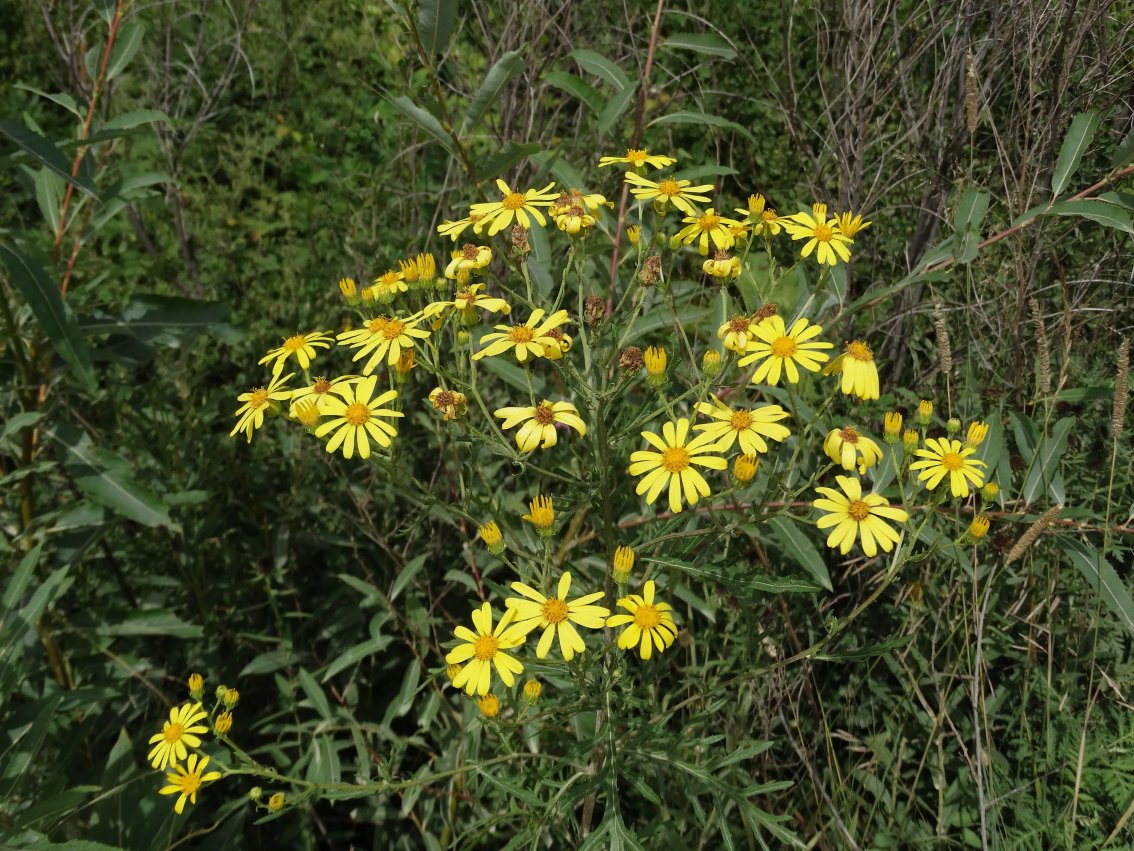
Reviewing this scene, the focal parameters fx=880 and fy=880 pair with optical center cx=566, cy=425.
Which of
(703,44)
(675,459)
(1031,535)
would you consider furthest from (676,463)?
(703,44)

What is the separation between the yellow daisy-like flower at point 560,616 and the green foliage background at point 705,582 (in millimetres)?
336

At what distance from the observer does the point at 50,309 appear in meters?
2.26

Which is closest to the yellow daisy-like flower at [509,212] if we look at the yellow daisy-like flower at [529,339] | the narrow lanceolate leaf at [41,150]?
the yellow daisy-like flower at [529,339]

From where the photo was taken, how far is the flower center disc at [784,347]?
183 cm

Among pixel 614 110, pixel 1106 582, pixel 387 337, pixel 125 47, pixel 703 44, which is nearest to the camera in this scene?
pixel 387 337

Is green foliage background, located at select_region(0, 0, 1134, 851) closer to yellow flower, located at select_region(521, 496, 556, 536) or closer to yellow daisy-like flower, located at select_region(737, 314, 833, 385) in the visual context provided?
yellow flower, located at select_region(521, 496, 556, 536)

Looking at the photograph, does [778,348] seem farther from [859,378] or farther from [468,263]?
[468,263]

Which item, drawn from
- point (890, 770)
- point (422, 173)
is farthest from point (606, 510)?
point (422, 173)

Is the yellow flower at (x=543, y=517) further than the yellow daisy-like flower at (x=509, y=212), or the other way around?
the yellow daisy-like flower at (x=509, y=212)

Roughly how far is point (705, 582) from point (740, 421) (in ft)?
2.62

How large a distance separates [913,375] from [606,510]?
1606mm

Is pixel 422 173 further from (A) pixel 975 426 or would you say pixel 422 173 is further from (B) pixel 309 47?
(A) pixel 975 426

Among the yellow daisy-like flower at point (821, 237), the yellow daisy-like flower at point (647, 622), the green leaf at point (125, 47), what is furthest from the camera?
the green leaf at point (125, 47)

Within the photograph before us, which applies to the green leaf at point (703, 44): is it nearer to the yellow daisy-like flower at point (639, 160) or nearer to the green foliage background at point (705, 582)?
the green foliage background at point (705, 582)
